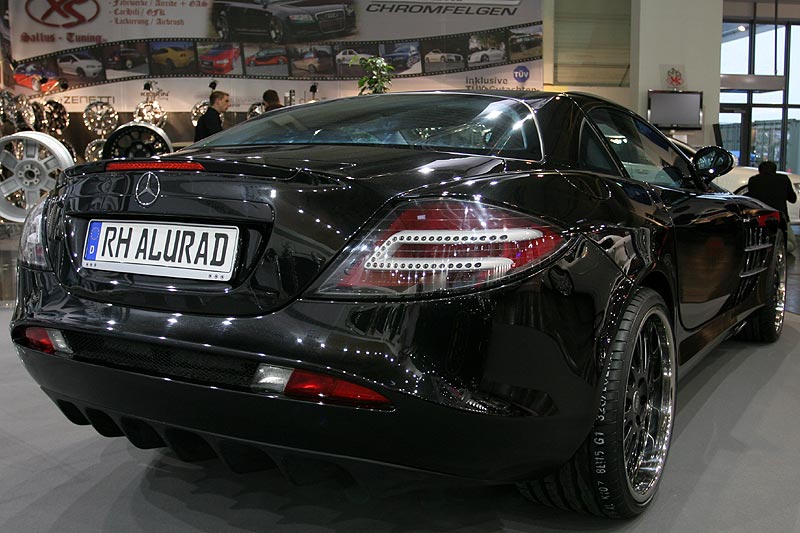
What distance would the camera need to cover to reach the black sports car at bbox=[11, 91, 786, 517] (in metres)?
1.20

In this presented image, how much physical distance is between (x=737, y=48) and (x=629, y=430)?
16.4 meters

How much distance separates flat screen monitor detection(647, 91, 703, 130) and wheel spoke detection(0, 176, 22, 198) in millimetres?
9495

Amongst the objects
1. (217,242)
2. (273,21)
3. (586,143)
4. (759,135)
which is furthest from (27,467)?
(759,135)

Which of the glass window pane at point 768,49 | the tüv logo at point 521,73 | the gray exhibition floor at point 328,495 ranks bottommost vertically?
the gray exhibition floor at point 328,495

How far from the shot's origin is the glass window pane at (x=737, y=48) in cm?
1550

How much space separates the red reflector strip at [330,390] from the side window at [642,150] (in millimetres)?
1189

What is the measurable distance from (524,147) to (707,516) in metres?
0.98

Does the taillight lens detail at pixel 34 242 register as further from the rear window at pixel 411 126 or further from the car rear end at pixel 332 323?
the rear window at pixel 411 126

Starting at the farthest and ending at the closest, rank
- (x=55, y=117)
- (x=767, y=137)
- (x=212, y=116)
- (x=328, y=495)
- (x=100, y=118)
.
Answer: (x=767, y=137) → (x=100, y=118) → (x=55, y=117) → (x=212, y=116) → (x=328, y=495)

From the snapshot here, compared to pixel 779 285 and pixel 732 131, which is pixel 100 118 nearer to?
pixel 779 285

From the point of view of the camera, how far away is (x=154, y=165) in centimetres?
142

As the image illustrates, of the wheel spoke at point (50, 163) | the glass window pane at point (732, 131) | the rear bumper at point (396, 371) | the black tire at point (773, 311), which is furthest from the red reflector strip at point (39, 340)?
the glass window pane at point (732, 131)

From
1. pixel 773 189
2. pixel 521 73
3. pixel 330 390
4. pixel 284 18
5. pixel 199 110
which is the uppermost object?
pixel 284 18

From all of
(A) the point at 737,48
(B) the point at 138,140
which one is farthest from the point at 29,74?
(A) the point at 737,48
